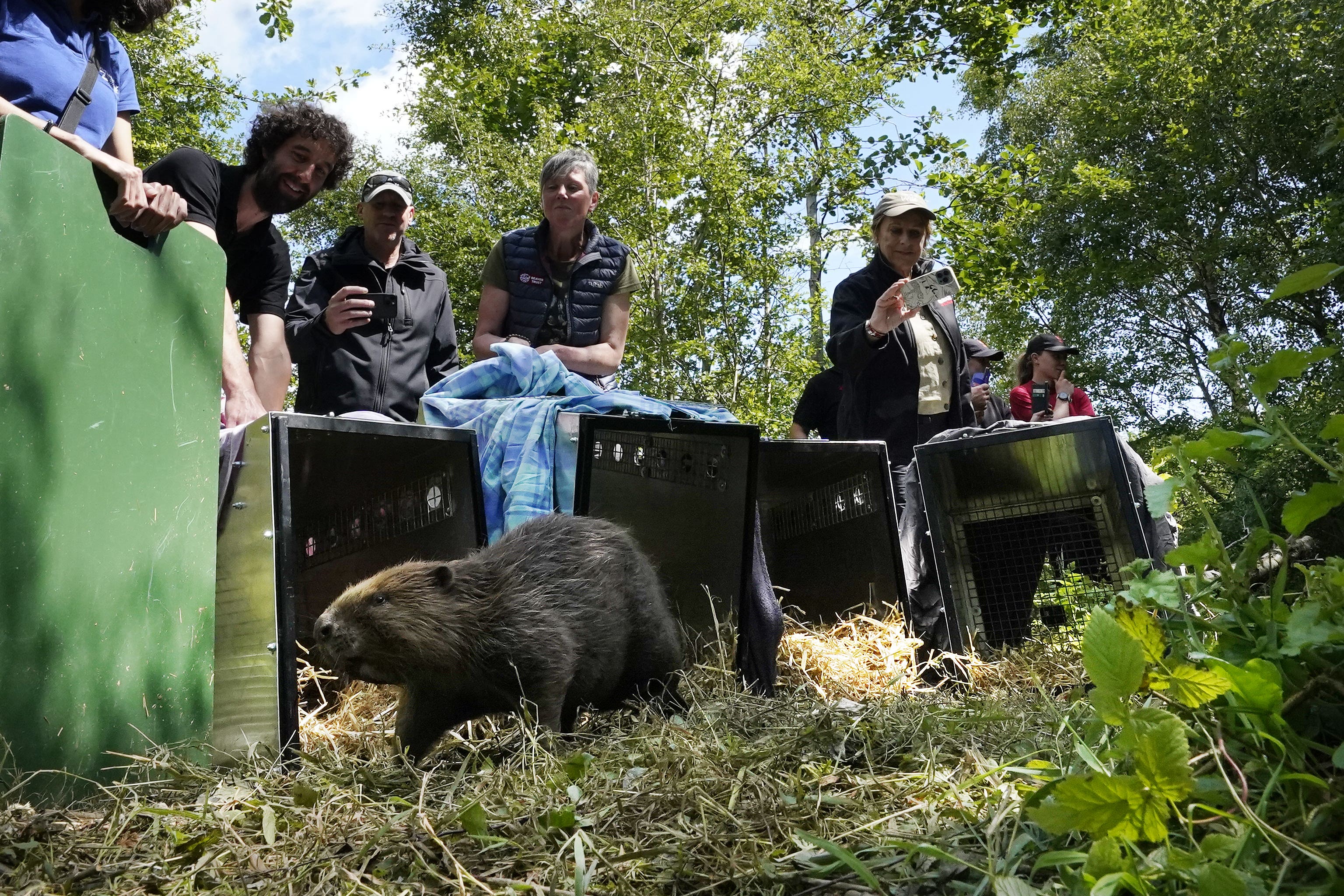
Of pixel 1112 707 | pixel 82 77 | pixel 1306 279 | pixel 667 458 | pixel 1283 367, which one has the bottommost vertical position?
pixel 1112 707

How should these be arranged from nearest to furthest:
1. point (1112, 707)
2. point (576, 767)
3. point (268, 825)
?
point (1112, 707) → point (268, 825) → point (576, 767)

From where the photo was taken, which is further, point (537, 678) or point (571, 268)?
point (571, 268)

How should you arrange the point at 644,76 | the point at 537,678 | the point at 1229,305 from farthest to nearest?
the point at 1229,305 → the point at 644,76 → the point at 537,678

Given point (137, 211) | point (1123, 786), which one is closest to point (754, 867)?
point (1123, 786)

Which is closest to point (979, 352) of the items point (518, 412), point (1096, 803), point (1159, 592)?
point (518, 412)

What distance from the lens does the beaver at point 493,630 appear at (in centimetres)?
318

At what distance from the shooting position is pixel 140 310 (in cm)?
296

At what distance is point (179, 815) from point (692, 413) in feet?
7.44

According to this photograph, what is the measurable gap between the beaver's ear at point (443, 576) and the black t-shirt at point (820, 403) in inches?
140

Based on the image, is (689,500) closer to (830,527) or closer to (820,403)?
(830,527)

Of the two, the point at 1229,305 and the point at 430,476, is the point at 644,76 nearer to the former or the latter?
the point at 430,476

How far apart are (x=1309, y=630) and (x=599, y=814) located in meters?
1.33

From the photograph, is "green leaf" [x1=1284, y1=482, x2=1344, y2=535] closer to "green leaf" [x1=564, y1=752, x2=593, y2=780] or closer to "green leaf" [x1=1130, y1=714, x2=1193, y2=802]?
"green leaf" [x1=1130, y1=714, x2=1193, y2=802]

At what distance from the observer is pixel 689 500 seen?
421 cm
